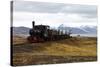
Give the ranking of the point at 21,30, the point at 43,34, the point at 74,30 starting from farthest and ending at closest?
1. the point at 74,30
2. the point at 43,34
3. the point at 21,30

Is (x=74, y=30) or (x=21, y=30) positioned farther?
(x=74, y=30)

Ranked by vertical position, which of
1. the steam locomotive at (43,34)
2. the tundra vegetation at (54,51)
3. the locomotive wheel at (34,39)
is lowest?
the tundra vegetation at (54,51)

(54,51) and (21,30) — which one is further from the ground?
(21,30)

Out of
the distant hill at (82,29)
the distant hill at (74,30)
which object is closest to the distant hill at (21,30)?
the distant hill at (74,30)

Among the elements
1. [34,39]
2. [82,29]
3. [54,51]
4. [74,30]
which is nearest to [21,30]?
[34,39]

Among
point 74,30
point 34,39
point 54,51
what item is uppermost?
point 74,30

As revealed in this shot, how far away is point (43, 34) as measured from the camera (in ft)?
8.46

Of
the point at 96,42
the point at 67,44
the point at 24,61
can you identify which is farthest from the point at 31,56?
the point at 96,42

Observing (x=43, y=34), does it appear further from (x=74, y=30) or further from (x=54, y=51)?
(x=74, y=30)

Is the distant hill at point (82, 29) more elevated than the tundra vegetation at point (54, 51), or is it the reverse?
the distant hill at point (82, 29)

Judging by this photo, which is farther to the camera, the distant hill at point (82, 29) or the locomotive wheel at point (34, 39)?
the distant hill at point (82, 29)

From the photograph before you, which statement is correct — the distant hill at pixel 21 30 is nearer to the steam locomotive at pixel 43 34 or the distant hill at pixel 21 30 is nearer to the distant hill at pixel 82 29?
the steam locomotive at pixel 43 34

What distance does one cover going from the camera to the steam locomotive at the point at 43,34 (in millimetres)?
2527
